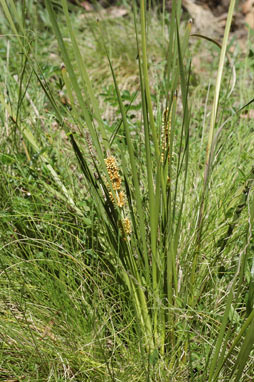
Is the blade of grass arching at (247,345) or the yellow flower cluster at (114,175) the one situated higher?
the yellow flower cluster at (114,175)

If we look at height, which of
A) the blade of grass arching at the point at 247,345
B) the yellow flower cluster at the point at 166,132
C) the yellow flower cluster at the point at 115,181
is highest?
the yellow flower cluster at the point at 166,132

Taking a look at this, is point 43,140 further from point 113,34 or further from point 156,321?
point 113,34

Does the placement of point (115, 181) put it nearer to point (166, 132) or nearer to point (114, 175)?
point (114, 175)

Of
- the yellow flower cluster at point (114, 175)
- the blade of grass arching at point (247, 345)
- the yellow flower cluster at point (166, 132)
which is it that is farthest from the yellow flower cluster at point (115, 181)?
the blade of grass arching at point (247, 345)

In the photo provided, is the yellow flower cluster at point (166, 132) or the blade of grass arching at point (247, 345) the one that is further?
Result: the yellow flower cluster at point (166, 132)

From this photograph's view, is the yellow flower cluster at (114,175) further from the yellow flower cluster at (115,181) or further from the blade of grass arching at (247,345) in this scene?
the blade of grass arching at (247,345)

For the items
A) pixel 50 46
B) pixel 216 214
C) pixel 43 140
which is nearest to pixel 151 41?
pixel 50 46

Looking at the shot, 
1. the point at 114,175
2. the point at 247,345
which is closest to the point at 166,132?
the point at 114,175

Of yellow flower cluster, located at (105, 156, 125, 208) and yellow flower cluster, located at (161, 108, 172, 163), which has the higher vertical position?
yellow flower cluster, located at (161, 108, 172, 163)

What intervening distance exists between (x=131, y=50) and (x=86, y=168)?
8.84 feet

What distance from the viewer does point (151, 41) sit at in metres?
3.61

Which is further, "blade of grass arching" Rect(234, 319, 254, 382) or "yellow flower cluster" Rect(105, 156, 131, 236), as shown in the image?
"yellow flower cluster" Rect(105, 156, 131, 236)

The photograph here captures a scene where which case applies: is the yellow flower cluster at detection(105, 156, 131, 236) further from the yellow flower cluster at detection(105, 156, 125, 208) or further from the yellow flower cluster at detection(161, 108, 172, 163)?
the yellow flower cluster at detection(161, 108, 172, 163)

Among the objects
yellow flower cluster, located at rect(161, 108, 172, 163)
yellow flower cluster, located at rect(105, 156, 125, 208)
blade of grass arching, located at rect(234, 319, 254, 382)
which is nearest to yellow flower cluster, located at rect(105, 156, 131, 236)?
yellow flower cluster, located at rect(105, 156, 125, 208)
